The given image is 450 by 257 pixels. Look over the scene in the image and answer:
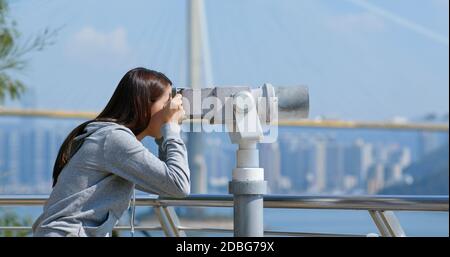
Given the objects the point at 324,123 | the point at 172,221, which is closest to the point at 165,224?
the point at 172,221

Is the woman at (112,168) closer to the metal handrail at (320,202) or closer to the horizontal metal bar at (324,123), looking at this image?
the metal handrail at (320,202)

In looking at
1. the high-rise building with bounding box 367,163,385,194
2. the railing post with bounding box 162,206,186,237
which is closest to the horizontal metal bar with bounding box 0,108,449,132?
the high-rise building with bounding box 367,163,385,194

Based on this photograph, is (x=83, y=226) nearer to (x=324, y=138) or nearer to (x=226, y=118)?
(x=226, y=118)

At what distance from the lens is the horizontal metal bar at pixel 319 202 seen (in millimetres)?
2248

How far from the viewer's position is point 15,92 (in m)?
6.56

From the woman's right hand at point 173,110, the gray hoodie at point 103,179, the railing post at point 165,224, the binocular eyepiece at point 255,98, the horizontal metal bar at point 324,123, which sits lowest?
the gray hoodie at point 103,179

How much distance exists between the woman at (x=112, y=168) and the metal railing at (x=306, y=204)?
0.75 meters

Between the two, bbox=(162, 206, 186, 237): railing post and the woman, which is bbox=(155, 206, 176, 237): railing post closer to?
bbox=(162, 206, 186, 237): railing post

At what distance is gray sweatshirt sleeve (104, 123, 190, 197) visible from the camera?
1.62 metres

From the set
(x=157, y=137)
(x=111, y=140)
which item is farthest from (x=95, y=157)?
(x=157, y=137)

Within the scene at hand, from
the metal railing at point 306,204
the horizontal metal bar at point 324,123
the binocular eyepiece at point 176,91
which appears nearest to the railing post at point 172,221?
the metal railing at point 306,204

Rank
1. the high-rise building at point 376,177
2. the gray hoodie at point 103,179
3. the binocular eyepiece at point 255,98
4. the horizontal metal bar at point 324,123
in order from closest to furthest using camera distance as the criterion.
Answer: the gray hoodie at point 103,179 → the binocular eyepiece at point 255,98 → the horizontal metal bar at point 324,123 → the high-rise building at point 376,177

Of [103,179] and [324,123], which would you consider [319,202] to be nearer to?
[103,179]

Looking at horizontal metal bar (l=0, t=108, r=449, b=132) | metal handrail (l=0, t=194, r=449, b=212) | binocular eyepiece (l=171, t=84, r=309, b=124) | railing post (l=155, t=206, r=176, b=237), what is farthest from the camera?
horizontal metal bar (l=0, t=108, r=449, b=132)
